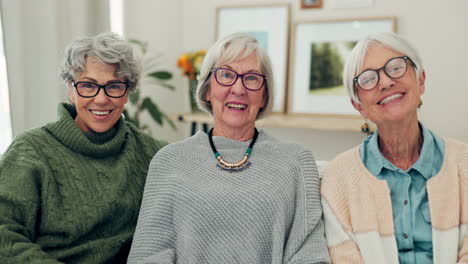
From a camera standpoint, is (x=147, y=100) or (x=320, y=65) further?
(x=320, y=65)

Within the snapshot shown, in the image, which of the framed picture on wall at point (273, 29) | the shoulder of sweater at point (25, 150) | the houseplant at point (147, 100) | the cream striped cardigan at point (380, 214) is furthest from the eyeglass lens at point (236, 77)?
the framed picture on wall at point (273, 29)

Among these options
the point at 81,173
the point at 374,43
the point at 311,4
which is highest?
the point at 311,4

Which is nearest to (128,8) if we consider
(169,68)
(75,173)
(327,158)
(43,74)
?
(169,68)

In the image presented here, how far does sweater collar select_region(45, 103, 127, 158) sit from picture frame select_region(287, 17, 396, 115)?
242cm

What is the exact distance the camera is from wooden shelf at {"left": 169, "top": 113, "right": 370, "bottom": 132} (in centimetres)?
330

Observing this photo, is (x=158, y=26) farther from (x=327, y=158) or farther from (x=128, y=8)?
(x=327, y=158)

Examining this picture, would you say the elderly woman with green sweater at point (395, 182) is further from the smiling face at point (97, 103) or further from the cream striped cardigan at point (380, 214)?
the smiling face at point (97, 103)

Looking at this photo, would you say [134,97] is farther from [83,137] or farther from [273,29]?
[83,137]

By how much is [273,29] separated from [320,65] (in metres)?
0.53

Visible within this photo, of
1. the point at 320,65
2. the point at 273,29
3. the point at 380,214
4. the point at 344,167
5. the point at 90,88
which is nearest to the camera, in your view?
the point at 380,214

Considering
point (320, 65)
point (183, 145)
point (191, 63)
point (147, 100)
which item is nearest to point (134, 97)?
point (147, 100)

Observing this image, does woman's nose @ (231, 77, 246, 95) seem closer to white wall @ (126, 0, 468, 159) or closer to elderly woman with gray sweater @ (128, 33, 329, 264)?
elderly woman with gray sweater @ (128, 33, 329, 264)

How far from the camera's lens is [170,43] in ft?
14.3

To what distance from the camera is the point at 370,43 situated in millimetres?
1472
